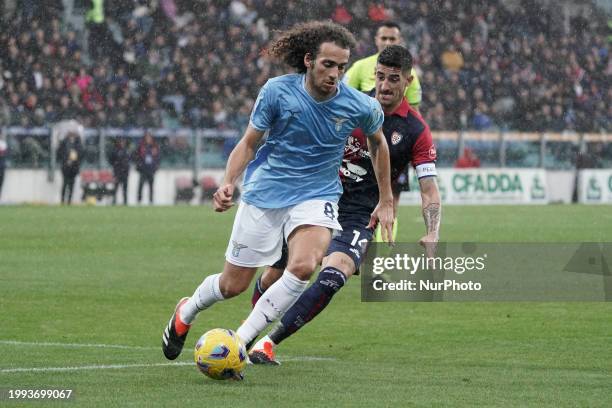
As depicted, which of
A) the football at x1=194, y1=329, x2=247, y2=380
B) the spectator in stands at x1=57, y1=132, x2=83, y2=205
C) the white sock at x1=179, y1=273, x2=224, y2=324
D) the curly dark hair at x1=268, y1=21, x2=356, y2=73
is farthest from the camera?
the spectator in stands at x1=57, y1=132, x2=83, y2=205

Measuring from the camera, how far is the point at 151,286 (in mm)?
13336

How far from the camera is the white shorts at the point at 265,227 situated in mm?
7520

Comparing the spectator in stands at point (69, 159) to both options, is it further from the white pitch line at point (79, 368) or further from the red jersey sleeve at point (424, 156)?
the white pitch line at point (79, 368)

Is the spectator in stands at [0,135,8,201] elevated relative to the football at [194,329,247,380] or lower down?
lower down

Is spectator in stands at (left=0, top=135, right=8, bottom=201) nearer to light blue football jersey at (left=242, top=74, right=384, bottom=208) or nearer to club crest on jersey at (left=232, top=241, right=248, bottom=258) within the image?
light blue football jersey at (left=242, top=74, right=384, bottom=208)

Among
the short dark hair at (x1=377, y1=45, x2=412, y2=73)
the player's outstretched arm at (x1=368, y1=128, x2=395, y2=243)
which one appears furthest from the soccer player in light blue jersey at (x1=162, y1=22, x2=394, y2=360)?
the short dark hair at (x1=377, y1=45, x2=412, y2=73)

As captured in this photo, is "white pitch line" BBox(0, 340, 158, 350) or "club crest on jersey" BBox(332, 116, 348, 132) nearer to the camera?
"club crest on jersey" BBox(332, 116, 348, 132)

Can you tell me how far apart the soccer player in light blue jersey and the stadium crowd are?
2191 centimetres

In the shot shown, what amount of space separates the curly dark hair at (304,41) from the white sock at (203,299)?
51.7 inches

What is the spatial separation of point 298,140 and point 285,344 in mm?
2148

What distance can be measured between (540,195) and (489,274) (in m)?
19.6

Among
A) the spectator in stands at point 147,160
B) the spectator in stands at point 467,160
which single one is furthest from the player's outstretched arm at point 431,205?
the spectator in stands at point 467,160

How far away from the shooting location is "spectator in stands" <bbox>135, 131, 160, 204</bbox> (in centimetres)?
2983

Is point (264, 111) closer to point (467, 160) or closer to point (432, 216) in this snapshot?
point (432, 216)
